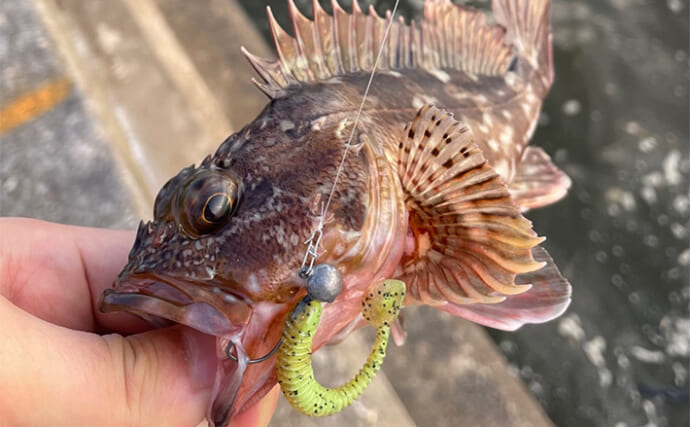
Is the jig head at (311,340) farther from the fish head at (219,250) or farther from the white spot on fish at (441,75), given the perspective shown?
the white spot on fish at (441,75)

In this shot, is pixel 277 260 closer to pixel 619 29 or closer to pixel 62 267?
pixel 62 267

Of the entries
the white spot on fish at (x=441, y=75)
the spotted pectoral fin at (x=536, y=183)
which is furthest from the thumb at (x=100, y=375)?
the spotted pectoral fin at (x=536, y=183)

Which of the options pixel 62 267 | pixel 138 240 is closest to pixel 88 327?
pixel 62 267

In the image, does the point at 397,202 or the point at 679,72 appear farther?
the point at 679,72

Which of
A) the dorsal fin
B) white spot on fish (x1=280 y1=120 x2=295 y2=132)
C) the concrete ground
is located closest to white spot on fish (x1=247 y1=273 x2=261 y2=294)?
white spot on fish (x1=280 y1=120 x2=295 y2=132)

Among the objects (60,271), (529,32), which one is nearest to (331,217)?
(60,271)

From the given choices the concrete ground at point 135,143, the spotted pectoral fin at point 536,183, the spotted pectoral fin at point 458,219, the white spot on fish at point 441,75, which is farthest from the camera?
the concrete ground at point 135,143
